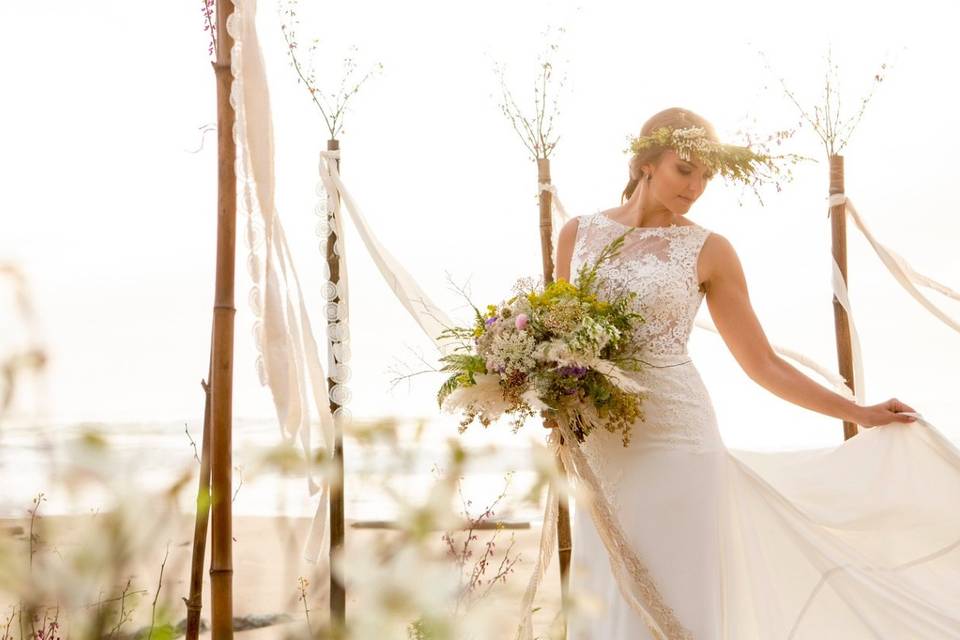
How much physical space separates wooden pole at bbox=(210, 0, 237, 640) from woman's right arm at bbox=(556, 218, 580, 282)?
2.04 m

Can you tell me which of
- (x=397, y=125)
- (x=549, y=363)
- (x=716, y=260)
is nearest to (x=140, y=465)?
(x=549, y=363)

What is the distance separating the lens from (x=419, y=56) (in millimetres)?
6375

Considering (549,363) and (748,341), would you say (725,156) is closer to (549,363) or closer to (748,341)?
(748,341)

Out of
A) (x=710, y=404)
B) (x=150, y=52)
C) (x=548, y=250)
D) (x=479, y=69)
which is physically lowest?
(x=710, y=404)

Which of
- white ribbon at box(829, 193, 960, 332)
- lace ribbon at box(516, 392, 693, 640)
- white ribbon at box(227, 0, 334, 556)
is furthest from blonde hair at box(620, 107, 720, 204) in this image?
white ribbon at box(227, 0, 334, 556)

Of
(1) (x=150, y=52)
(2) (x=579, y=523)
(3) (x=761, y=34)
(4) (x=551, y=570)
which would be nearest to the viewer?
(2) (x=579, y=523)

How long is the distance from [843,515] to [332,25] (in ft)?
10.0

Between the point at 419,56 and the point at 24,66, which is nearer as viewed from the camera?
the point at 24,66

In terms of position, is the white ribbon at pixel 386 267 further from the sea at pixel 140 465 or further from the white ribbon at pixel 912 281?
the sea at pixel 140 465

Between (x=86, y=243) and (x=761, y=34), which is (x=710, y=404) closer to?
(x=86, y=243)

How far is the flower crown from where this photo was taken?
126 inches

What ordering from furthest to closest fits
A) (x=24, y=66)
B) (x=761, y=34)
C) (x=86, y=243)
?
(x=761, y=34)
(x=24, y=66)
(x=86, y=243)

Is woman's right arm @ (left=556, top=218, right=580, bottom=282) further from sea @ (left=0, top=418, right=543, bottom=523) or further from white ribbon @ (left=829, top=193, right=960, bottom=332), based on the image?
sea @ (left=0, top=418, right=543, bottom=523)

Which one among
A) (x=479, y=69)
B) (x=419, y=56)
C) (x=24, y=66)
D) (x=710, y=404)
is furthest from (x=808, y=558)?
(x=419, y=56)
